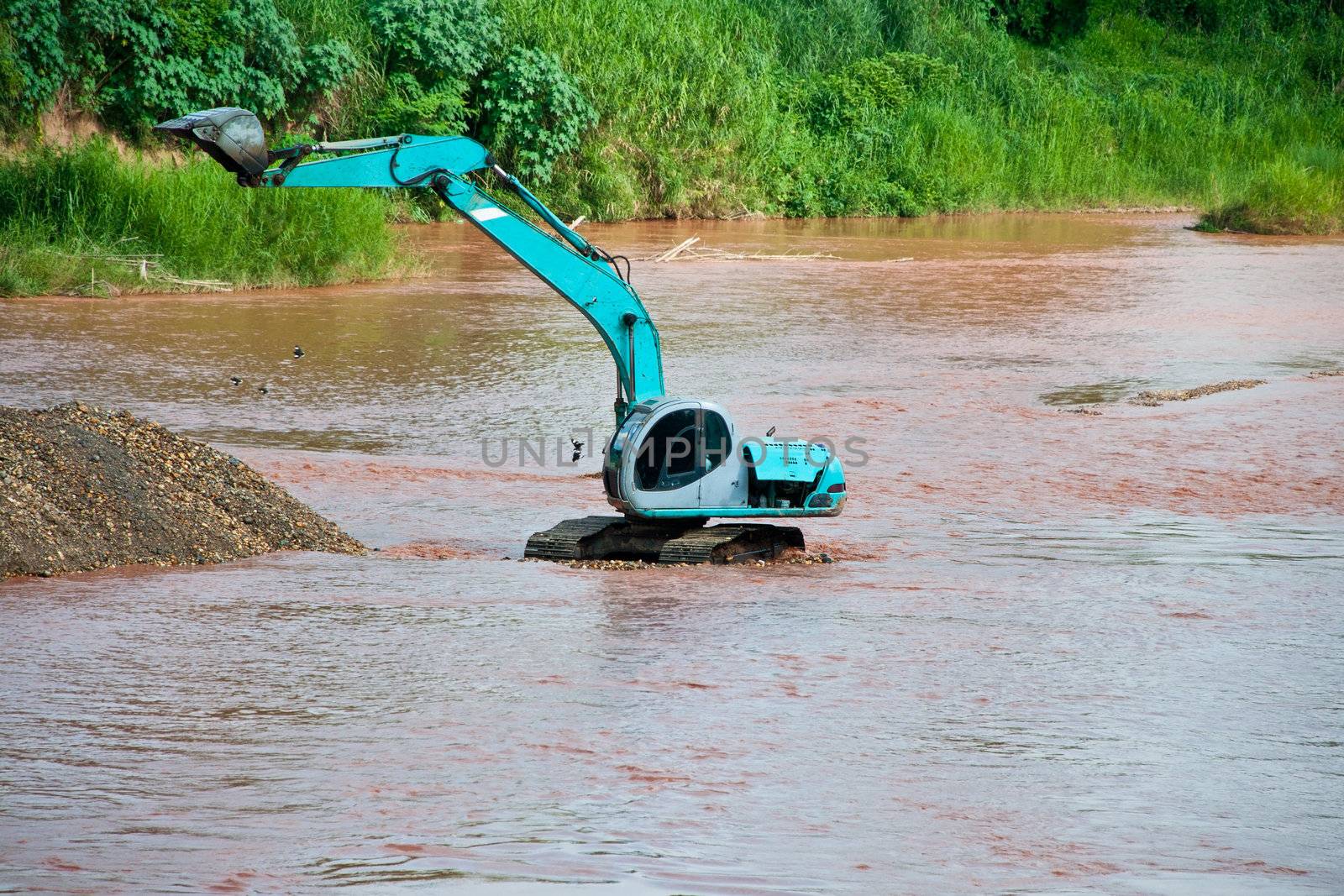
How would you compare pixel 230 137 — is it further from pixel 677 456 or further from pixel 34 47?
pixel 34 47

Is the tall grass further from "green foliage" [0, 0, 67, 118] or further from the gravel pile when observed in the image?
the gravel pile

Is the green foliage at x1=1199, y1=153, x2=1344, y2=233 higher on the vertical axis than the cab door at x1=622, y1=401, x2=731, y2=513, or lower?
higher

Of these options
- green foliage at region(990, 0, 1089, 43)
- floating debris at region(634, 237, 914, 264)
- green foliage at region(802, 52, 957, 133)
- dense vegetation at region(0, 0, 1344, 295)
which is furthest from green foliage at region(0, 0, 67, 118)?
green foliage at region(990, 0, 1089, 43)

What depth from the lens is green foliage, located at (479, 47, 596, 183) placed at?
30.7 metres

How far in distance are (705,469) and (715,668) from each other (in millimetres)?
2569

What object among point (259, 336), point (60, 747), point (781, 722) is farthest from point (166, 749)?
point (259, 336)

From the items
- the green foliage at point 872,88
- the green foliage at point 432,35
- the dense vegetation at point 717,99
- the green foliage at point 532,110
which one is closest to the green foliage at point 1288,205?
the dense vegetation at point 717,99

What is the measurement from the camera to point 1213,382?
16234 millimetres

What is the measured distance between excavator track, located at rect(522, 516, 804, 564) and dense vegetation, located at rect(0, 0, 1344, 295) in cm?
1315

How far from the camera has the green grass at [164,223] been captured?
67.3ft

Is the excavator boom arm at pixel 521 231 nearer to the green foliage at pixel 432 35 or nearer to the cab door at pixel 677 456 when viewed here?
the cab door at pixel 677 456

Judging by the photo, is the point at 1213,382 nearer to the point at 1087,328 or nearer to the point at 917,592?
the point at 1087,328

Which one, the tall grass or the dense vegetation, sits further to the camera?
the tall grass

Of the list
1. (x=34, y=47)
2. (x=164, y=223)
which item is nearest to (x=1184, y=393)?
(x=164, y=223)
